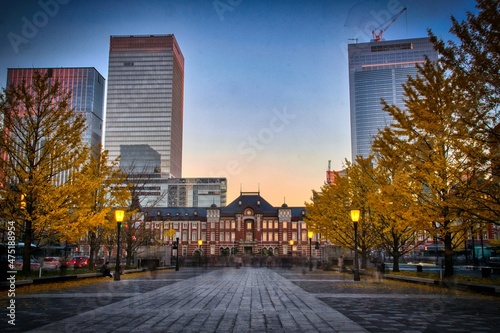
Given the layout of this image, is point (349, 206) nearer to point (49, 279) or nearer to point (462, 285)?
point (462, 285)

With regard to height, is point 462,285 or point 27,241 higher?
point 27,241

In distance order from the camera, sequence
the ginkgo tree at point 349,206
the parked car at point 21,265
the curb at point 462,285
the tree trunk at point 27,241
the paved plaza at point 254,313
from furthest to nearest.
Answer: the parked car at point 21,265 → the ginkgo tree at point 349,206 → the tree trunk at point 27,241 → the curb at point 462,285 → the paved plaza at point 254,313

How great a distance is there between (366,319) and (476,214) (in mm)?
7836

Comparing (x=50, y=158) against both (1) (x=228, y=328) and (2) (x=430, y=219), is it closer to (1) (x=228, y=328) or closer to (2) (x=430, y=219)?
(1) (x=228, y=328)

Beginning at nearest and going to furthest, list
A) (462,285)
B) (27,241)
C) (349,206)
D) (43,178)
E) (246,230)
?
(462,285), (27,241), (43,178), (349,206), (246,230)

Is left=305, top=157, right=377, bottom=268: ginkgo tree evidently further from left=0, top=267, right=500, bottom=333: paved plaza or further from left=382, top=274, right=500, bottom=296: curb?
left=0, top=267, right=500, bottom=333: paved plaza

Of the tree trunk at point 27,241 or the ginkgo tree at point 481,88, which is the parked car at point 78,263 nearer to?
the tree trunk at point 27,241

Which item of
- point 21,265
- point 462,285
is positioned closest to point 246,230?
point 21,265

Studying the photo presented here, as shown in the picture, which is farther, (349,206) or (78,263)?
(78,263)

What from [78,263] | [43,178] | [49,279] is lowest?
[78,263]

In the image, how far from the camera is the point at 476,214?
15.3 metres

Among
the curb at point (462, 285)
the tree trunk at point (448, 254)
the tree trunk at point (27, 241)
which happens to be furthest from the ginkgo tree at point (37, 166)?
the tree trunk at point (448, 254)

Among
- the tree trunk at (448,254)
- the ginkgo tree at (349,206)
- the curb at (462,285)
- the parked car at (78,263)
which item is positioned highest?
the ginkgo tree at (349,206)

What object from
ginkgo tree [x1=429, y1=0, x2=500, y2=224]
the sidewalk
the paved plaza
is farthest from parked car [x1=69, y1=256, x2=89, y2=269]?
ginkgo tree [x1=429, y1=0, x2=500, y2=224]
